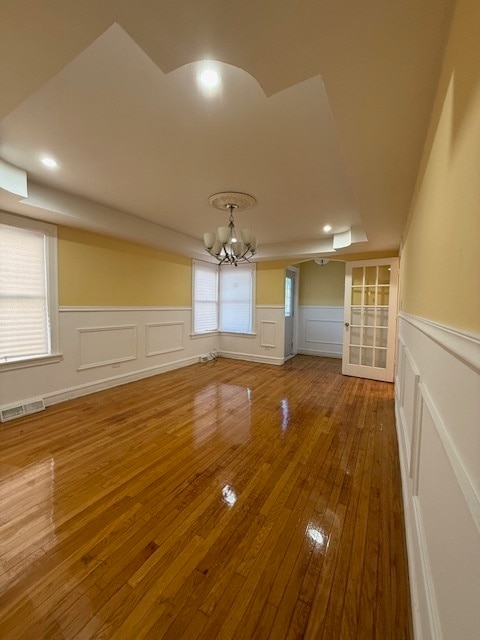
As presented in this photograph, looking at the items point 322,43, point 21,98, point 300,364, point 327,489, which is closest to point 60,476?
point 327,489

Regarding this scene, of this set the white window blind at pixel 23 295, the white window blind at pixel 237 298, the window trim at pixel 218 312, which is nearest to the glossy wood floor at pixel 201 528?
the white window blind at pixel 23 295

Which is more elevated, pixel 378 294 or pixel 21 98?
pixel 21 98

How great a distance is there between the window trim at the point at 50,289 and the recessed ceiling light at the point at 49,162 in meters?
0.98

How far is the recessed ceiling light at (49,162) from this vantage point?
2.30m

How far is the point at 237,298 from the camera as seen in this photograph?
20.3 ft

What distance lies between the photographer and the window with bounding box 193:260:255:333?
580cm

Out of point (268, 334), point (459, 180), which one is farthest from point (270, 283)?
point (459, 180)

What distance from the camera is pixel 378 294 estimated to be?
15.0ft

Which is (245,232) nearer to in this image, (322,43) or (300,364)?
(322,43)

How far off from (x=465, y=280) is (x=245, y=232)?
258cm

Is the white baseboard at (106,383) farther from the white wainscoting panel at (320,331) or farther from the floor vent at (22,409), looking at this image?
the white wainscoting panel at (320,331)

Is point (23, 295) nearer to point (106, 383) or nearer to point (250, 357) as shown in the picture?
point (106, 383)

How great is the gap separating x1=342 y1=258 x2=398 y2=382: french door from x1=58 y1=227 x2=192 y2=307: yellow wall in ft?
10.5

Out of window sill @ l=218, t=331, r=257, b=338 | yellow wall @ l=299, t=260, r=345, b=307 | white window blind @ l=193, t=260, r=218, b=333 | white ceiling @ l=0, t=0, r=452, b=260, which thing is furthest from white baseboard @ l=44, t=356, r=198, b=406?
yellow wall @ l=299, t=260, r=345, b=307
